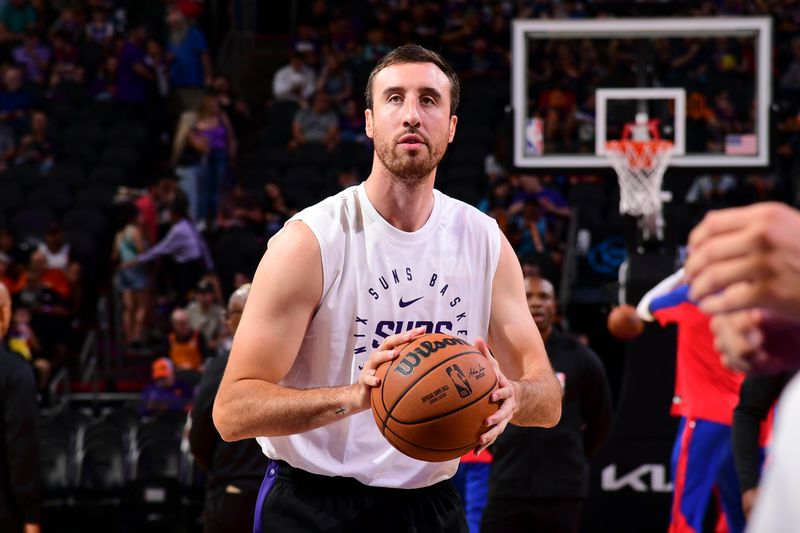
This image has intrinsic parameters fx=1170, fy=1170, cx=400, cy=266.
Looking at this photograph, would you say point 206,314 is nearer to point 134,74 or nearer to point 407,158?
point 134,74

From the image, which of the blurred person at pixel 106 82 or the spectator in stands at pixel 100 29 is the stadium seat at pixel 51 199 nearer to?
the blurred person at pixel 106 82

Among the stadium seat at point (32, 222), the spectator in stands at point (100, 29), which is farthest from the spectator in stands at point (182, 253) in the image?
the spectator in stands at point (100, 29)

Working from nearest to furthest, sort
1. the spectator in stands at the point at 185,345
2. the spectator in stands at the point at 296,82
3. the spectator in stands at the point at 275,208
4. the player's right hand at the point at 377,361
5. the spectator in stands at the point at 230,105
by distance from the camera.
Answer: the player's right hand at the point at 377,361 → the spectator in stands at the point at 185,345 → the spectator in stands at the point at 275,208 → the spectator in stands at the point at 230,105 → the spectator in stands at the point at 296,82

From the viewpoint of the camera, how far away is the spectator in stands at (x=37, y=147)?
47.4ft

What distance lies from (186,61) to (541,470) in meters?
10.7

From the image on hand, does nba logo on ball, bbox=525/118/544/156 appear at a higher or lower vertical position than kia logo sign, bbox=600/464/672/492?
higher

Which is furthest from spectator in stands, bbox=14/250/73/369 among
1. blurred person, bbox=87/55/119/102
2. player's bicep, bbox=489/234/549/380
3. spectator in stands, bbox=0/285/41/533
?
player's bicep, bbox=489/234/549/380

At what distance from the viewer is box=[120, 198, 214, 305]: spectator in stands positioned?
39.5ft

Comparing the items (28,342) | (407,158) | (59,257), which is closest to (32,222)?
(59,257)

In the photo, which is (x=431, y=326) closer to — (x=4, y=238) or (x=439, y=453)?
(x=439, y=453)

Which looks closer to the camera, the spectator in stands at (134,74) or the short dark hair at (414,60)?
the short dark hair at (414,60)

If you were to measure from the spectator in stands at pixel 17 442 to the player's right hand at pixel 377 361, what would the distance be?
3.14 m

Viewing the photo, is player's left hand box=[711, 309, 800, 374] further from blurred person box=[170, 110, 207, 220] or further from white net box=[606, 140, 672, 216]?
blurred person box=[170, 110, 207, 220]

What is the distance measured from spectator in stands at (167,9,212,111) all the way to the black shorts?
1229 cm
